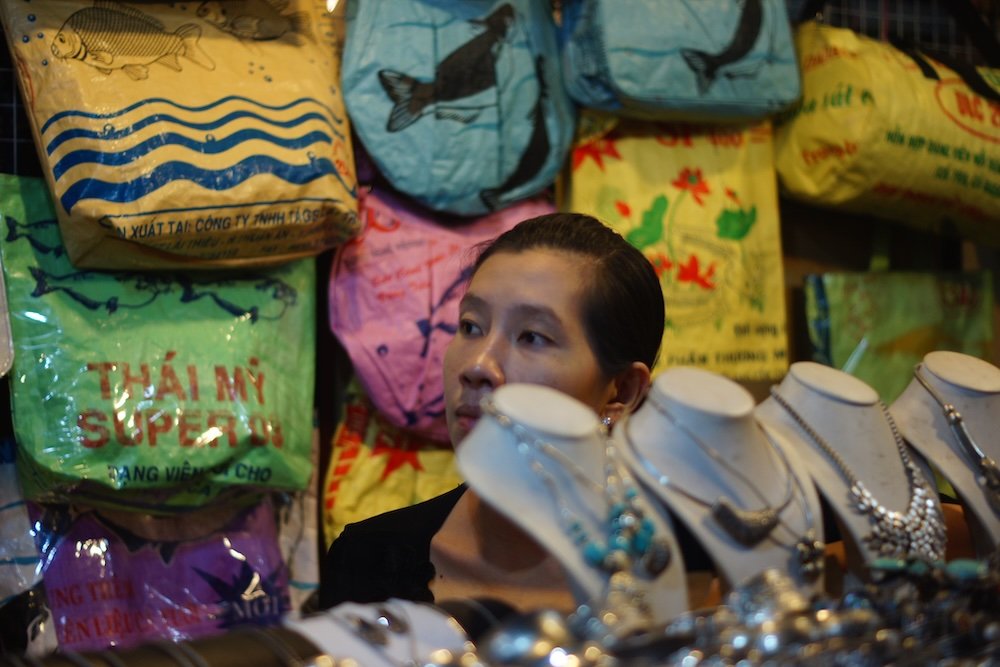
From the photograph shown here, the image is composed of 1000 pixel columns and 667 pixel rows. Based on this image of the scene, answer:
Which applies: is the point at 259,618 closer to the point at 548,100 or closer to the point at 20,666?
the point at 548,100

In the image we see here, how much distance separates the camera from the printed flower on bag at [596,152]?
1.75 m

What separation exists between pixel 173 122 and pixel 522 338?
600mm

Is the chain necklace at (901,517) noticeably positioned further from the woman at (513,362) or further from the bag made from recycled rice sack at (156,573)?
the bag made from recycled rice sack at (156,573)

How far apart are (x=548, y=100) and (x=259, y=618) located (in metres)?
0.83

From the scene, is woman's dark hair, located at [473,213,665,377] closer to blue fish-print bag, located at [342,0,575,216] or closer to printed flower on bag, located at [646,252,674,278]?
blue fish-print bag, located at [342,0,575,216]

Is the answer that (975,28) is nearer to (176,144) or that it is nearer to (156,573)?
(176,144)

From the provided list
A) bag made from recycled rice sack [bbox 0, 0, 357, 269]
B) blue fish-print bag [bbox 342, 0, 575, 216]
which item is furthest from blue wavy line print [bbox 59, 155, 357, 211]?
blue fish-print bag [bbox 342, 0, 575, 216]

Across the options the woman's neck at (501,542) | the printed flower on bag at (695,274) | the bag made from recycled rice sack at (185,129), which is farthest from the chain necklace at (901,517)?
the printed flower on bag at (695,274)

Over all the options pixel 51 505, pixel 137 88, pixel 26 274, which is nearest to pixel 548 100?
pixel 137 88

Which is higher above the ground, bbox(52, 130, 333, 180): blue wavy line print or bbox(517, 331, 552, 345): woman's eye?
bbox(52, 130, 333, 180): blue wavy line print

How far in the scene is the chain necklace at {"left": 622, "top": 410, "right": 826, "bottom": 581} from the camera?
586 millimetres

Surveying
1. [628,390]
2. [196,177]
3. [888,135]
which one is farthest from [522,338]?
[888,135]

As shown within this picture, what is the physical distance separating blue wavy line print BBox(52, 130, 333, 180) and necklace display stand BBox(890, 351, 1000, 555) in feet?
2.94

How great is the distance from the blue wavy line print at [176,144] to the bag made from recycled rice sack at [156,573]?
43cm
